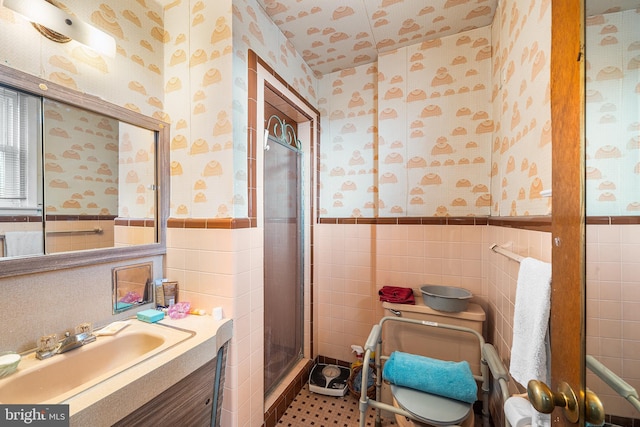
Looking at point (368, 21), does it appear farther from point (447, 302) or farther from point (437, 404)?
point (437, 404)

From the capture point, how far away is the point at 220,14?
3.99 feet

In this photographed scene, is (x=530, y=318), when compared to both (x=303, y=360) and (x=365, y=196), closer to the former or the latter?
(x=365, y=196)

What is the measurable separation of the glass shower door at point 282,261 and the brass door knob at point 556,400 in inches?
54.9

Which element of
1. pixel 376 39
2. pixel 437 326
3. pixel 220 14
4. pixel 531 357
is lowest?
pixel 437 326

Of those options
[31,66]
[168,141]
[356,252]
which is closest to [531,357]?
[356,252]

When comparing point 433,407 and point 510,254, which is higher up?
point 510,254

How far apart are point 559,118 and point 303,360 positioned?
2166mm

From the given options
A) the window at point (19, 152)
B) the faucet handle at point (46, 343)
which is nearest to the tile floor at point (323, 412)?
the faucet handle at point (46, 343)

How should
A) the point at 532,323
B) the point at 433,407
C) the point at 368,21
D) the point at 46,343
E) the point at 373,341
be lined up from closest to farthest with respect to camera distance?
the point at 532,323 → the point at 46,343 → the point at 433,407 → the point at 373,341 → the point at 368,21

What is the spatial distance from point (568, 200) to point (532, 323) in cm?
50

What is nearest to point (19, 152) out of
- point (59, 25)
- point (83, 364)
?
point (59, 25)

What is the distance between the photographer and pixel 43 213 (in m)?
0.97

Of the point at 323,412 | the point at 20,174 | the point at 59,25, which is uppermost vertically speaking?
the point at 59,25

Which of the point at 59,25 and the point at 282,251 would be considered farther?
the point at 282,251
